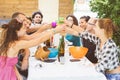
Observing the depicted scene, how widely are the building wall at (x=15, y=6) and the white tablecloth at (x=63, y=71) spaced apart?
129 inches

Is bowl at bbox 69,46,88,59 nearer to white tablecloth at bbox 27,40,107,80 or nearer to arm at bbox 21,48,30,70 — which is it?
white tablecloth at bbox 27,40,107,80

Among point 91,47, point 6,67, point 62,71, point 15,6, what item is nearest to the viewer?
point 62,71

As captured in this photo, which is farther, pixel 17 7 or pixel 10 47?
pixel 17 7

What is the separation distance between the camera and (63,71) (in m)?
2.21

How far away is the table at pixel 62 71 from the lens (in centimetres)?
211

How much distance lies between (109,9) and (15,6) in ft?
8.43

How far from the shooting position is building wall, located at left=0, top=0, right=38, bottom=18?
5570 millimetres

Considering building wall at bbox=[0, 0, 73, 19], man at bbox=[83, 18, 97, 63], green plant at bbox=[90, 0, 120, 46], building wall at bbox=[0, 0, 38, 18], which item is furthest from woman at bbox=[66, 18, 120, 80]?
building wall at bbox=[0, 0, 38, 18]

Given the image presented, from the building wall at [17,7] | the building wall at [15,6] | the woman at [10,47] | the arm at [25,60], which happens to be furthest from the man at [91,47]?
the building wall at [15,6]

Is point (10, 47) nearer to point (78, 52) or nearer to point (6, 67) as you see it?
point (6, 67)

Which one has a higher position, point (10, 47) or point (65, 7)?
point (65, 7)

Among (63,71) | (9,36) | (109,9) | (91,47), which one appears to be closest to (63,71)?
(63,71)

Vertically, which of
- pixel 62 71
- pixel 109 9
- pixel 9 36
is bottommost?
pixel 62 71

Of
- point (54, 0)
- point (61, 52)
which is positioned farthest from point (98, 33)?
point (54, 0)
